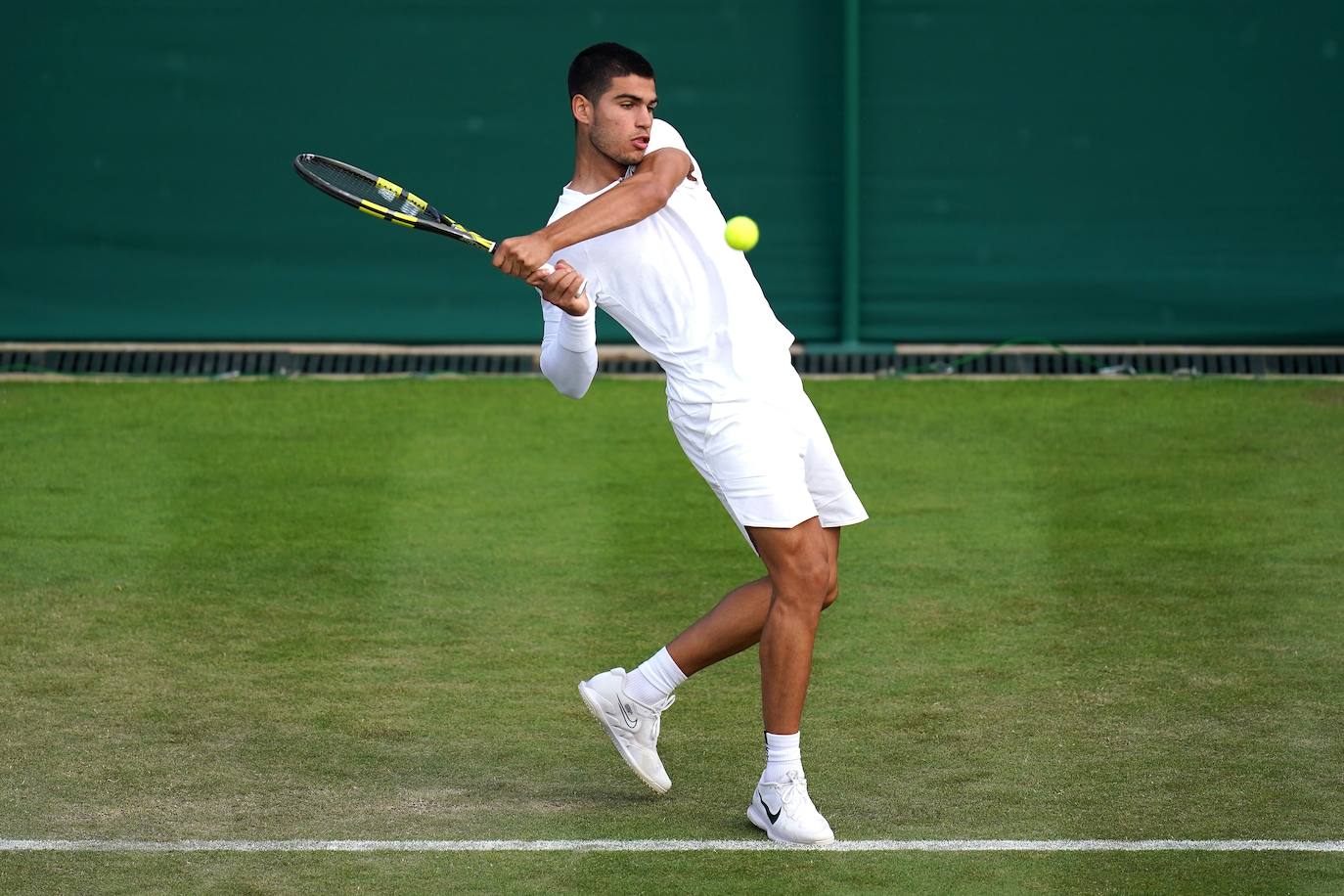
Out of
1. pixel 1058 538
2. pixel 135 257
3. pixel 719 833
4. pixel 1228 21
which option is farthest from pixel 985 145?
pixel 719 833

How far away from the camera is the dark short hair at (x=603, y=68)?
466cm

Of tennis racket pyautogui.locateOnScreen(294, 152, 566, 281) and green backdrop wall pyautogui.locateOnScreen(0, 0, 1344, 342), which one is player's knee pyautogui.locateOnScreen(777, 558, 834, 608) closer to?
tennis racket pyautogui.locateOnScreen(294, 152, 566, 281)

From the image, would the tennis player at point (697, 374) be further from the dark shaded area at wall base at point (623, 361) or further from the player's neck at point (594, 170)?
the dark shaded area at wall base at point (623, 361)

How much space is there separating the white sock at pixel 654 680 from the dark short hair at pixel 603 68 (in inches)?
52.4

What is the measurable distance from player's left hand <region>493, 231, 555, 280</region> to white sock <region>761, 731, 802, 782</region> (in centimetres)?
117

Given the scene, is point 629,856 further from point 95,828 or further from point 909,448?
point 909,448

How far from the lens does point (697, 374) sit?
15.3ft

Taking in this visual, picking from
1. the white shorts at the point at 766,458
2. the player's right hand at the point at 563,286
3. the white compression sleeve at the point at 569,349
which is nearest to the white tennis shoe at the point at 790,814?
the white shorts at the point at 766,458

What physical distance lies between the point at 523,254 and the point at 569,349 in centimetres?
43

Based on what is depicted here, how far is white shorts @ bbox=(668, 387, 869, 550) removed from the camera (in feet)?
15.0

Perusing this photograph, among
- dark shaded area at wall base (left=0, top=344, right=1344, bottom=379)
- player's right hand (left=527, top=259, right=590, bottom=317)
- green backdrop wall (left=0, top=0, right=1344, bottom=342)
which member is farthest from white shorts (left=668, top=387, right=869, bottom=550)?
green backdrop wall (left=0, top=0, right=1344, bottom=342)

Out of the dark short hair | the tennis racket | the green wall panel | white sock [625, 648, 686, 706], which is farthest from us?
the green wall panel

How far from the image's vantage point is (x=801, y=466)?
4.64m

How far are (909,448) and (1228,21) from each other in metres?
3.20
